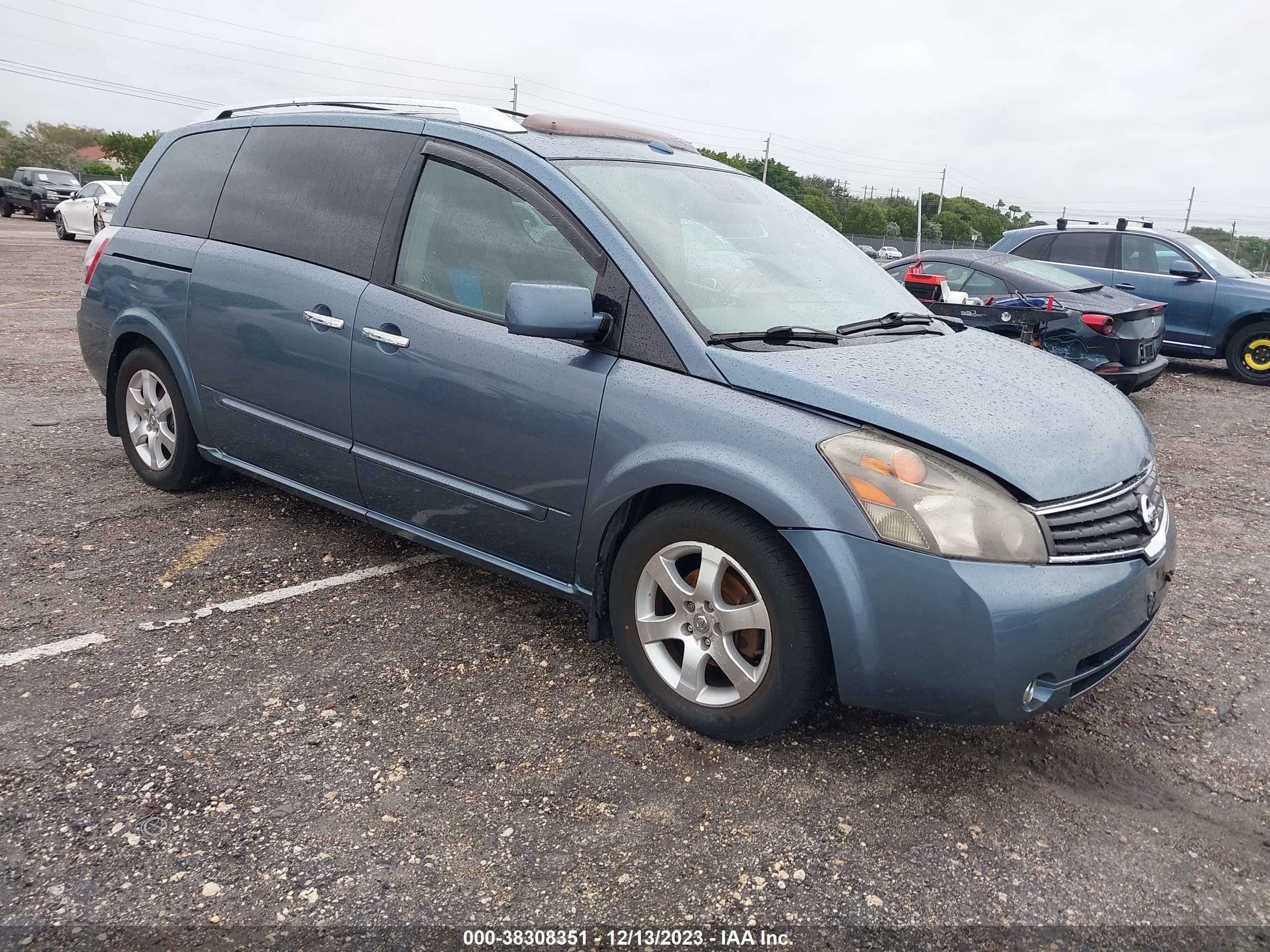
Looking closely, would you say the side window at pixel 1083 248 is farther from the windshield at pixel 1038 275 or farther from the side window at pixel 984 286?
the side window at pixel 984 286

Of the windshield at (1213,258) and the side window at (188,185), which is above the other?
the windshield at (1213,258)

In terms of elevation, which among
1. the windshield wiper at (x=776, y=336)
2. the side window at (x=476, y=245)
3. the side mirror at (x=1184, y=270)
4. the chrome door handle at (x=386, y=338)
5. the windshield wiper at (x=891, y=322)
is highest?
the side mirror at (x=1184, y=270)

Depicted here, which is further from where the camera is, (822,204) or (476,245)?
(822,204)

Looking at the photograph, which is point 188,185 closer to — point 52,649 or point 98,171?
point 52,649

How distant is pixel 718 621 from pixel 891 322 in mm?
1337

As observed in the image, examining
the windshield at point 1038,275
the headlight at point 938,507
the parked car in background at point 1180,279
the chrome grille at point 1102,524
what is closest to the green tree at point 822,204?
the parked car in background at point 1180,279

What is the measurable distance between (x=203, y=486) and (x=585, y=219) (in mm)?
2769

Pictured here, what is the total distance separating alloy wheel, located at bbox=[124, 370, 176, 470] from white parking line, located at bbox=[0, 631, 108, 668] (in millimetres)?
1440

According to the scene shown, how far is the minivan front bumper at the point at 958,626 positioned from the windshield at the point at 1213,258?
9751 millimetres

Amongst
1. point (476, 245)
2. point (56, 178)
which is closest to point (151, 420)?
point (476, 245)

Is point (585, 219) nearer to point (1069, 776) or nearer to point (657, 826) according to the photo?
point (657, 826)

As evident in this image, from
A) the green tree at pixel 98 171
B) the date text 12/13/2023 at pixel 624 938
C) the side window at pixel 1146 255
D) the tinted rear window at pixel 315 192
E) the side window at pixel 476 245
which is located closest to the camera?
the date text 12/13/2023 at pixel 624 938

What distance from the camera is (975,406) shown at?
2729 mm

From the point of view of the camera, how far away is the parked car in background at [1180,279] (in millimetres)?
10414
